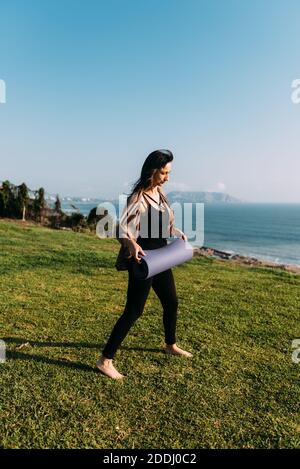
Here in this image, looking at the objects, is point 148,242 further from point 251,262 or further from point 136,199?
point 251,262

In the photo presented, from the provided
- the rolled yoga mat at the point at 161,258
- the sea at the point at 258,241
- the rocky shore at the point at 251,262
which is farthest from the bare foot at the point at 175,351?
the rocky shore at the point at 251,262

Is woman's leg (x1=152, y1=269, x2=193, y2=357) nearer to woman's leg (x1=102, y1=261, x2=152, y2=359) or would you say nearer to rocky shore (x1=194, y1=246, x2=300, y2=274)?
woman's leg (x1=102, y1=261, x2=152, y2=359)

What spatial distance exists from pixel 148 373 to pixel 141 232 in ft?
4.59

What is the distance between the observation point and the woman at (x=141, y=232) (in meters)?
3.64

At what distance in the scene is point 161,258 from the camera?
3697 mm

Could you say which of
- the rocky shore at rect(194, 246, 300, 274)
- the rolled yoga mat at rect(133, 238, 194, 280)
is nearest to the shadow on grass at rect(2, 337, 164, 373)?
the rolled yoga mat at rect(133, 238, 194, 280)

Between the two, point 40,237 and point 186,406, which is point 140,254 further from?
point 40,237

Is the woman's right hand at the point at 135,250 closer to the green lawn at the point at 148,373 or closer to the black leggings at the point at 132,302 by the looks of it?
the black leggings at the point at 132,302

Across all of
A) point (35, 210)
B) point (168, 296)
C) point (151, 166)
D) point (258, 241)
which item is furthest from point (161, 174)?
point (258, 241)

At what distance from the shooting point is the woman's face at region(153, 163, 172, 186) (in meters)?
3.79

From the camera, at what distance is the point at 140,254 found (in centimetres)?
362

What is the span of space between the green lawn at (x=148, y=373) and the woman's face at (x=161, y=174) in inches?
74.0
